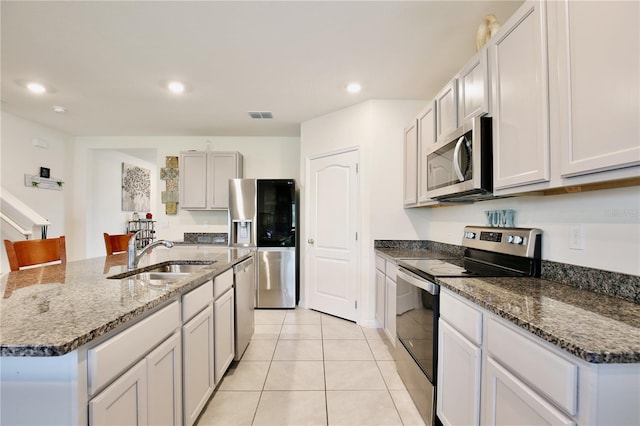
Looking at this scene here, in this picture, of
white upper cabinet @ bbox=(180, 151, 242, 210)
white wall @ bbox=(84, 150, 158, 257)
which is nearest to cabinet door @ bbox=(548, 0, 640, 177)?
white upper cabinet @ bbox=(180, 151, 242, 210)

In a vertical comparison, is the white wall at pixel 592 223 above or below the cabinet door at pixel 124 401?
above

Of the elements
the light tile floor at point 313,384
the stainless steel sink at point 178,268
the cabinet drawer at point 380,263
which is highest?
the stainless steel sink at point 178,268

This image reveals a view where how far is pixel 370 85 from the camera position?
2.87 metres

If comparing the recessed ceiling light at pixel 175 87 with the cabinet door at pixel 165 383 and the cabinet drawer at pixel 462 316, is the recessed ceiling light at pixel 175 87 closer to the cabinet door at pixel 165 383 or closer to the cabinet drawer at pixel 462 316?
the cabinet door at pixel 165 383

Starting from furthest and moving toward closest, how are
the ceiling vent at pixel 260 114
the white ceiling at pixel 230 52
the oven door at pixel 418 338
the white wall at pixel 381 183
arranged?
the ceiling vent at pixel 260 114, the white wall at pixel 381 183, the white ceiling at pixel 230 52, the oven door at pixel 418 338

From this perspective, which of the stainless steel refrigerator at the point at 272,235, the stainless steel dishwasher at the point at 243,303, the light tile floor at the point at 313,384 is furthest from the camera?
the stainless steel refrigerator at the point at 272,235

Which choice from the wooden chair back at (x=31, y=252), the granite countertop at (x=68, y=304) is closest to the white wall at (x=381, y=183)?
the granite countertop at (x=68, y=304)

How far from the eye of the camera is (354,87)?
9.54 feet

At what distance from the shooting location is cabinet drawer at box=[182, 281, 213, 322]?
56.6 inches

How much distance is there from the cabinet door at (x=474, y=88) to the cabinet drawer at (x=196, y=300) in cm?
191

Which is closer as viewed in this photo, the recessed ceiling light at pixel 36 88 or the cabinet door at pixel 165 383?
the cabinet door at pixel 165 383

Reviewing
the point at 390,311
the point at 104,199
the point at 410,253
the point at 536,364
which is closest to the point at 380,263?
the point at 410,253

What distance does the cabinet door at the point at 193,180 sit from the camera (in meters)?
4.30

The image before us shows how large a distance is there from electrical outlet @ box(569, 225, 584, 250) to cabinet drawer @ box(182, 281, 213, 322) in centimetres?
195
